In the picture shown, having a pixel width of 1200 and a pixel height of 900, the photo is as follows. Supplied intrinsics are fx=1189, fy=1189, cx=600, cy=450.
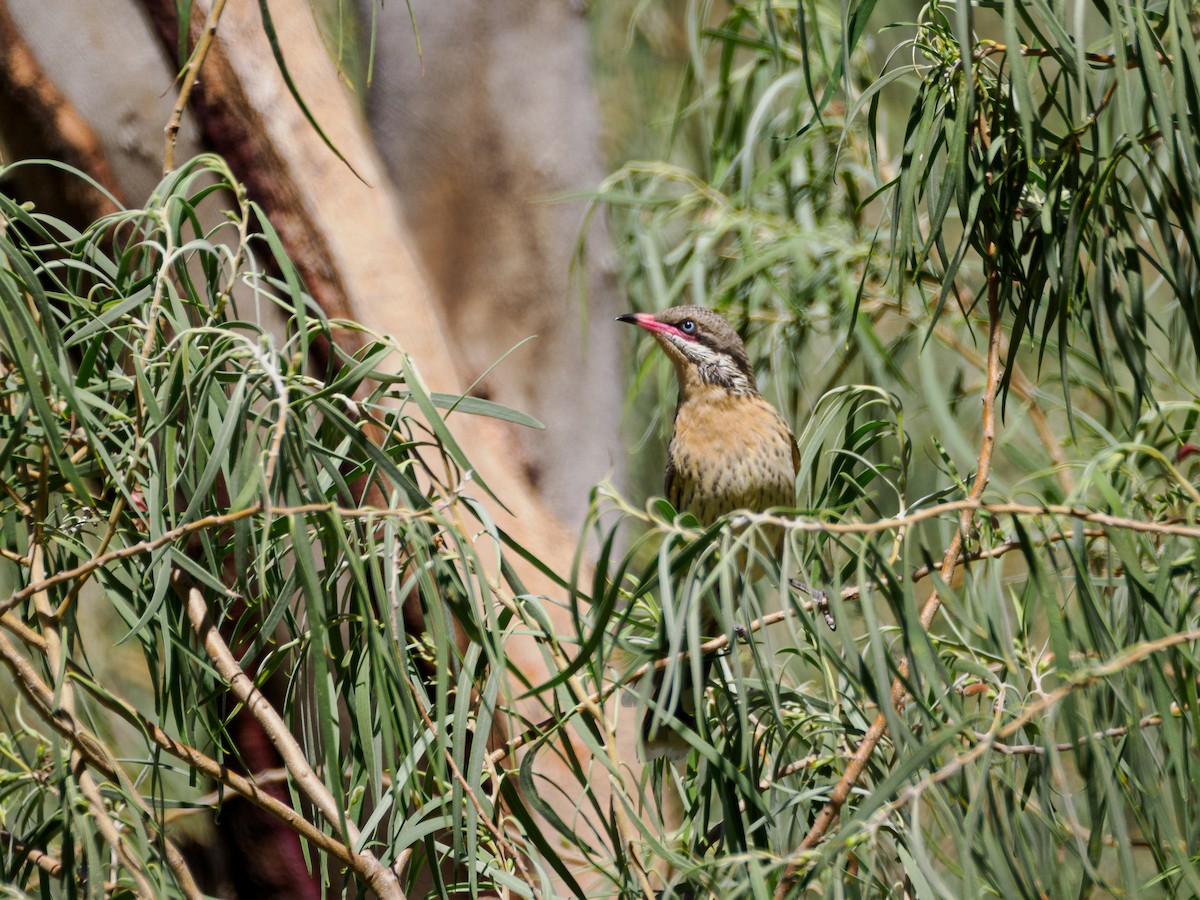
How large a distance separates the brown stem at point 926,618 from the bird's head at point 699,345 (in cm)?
158

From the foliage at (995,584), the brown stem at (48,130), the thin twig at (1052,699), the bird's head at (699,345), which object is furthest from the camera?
the bird's head at (699,345)

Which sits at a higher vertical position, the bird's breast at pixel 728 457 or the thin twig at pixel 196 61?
the thin twig at pixel 196 61

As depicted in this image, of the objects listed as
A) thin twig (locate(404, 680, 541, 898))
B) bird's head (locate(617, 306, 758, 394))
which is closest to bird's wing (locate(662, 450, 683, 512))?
bird's head (locate(617, 306, 758, 394))

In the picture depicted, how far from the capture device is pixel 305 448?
141cm

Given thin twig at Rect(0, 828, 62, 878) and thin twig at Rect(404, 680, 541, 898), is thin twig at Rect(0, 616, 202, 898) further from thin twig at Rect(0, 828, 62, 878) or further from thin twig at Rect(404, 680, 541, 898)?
thin twig at Rect(404, 680, 541, 898)

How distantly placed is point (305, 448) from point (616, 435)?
3158mm

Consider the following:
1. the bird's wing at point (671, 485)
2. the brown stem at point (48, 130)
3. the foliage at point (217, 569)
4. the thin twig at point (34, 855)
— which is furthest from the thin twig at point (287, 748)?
the bird's wing at point (671, 485)

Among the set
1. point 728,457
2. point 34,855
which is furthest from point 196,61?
point 728,457

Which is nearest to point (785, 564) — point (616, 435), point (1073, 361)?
point (1073, 361)

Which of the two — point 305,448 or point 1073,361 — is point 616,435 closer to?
point 1073,361

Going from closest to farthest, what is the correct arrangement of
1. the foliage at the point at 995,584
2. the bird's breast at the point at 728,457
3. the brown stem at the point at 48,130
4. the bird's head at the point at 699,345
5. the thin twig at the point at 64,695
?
the foliage at the point at 995,584 → the thin twig at the point at 64,695 → the brown stem at the point at 48,130 → the bird's breast at the point at 728,457 → the bird's head at the point at 699,345

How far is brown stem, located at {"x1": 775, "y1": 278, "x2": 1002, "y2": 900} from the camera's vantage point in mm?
1408

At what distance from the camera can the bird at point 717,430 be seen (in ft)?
10.4

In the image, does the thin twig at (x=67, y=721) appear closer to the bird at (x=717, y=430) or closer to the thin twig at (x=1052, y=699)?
the thin twig at (x=1052, y=699)
